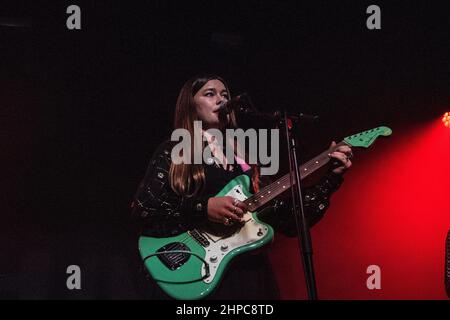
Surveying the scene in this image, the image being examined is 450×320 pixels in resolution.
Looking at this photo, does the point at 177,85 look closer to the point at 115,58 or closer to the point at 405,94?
the point at 115,58

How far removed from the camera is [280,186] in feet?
6.64

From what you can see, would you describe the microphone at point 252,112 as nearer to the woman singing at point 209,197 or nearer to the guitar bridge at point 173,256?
the woman singing at point 209,197

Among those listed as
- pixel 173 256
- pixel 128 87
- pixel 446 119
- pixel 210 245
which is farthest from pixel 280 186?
pixel 446 119

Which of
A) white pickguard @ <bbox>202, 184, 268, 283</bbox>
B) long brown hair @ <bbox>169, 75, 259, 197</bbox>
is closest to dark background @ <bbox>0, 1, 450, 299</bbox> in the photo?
long brown hair @ <bbox>169, 75, 259, 197</bbox>

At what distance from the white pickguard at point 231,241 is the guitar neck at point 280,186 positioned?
0.18 ft

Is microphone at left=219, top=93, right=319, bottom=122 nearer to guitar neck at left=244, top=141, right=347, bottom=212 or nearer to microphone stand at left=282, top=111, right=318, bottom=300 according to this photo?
microphone stand at left=282, top=111, right=318, bottom=300

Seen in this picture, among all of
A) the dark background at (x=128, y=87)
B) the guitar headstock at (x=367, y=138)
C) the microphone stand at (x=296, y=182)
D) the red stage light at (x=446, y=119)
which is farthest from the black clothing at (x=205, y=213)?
the red stage light at (x=446, y=119)

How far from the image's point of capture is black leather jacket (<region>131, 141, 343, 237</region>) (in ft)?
6.57

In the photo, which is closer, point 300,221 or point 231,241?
point 300,221

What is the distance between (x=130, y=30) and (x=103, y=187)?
932mm

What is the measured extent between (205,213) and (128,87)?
1.17 metres

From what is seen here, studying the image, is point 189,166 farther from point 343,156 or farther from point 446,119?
point 446,119

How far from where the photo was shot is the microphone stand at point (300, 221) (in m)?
1.52

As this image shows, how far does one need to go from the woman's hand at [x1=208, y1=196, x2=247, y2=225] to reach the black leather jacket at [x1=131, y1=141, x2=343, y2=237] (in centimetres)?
3
